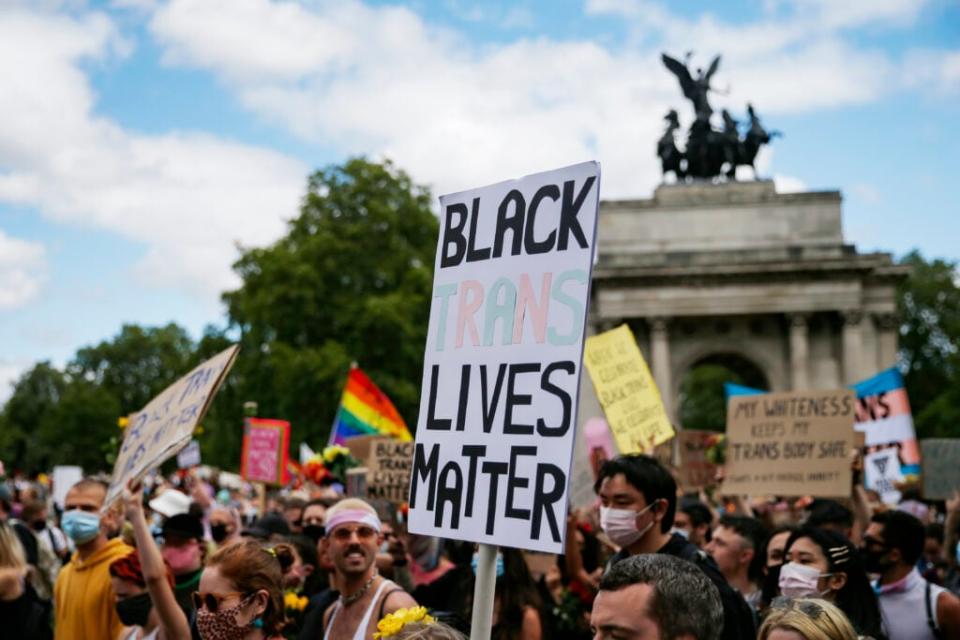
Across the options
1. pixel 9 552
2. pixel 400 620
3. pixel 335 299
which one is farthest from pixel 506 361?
pixel 335 299

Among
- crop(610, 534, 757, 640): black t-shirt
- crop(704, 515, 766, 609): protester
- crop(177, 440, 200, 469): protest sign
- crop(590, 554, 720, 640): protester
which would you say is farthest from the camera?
crop(177, 440, 200, 469): protest sign

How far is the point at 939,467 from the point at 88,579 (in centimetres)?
797

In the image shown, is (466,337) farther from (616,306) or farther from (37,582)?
(616,306)

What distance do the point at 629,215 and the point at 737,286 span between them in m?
4.41

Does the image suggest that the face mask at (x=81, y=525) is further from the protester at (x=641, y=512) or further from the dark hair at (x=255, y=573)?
the protester at (x=641, y=512)

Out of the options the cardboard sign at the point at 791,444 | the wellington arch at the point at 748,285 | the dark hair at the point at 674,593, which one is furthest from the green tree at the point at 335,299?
the dark hair at the point at 674,593

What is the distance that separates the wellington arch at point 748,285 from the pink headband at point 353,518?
121 ft

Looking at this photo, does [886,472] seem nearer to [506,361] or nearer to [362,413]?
[362,413]

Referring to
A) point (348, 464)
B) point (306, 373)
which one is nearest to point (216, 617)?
point (348, 464)

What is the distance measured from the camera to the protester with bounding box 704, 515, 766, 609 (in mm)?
6555

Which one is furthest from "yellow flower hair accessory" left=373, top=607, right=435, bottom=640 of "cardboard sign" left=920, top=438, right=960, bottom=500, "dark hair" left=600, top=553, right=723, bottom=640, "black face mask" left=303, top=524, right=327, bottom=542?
"cardboard sign" left=920, top=438, right=960, bottom=500

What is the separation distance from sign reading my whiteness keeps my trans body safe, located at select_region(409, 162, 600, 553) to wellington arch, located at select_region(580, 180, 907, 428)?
3822 centimetres

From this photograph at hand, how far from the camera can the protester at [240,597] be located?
4332mm

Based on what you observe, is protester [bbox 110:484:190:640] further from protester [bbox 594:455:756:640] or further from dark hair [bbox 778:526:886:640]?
dark hair [bbox 778:526:886:640]
